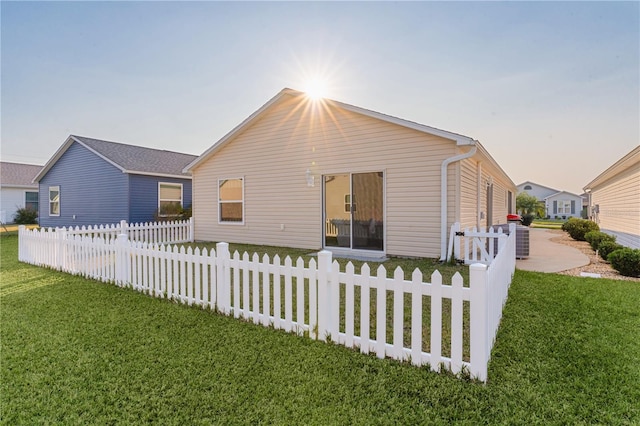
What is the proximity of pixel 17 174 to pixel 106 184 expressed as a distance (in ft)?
57.9

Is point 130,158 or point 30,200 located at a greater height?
point 130,158

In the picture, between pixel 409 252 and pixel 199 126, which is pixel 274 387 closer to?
pixel 409 252

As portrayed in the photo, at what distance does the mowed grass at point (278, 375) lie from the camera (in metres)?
2.16

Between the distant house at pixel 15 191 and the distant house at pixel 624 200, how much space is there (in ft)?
110

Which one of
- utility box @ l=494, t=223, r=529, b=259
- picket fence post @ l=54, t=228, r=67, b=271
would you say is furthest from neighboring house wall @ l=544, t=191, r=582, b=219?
picket fence post @ l=54, t=228, r=67, b=271

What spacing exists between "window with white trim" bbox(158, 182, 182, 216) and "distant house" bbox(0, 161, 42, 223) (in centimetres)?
1507

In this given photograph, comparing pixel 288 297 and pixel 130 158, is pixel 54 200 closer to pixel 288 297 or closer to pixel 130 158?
pixel 130 158

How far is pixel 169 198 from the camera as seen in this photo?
1636 cm

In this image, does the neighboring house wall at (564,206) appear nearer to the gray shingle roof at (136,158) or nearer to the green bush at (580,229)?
the green bush at (580,229)

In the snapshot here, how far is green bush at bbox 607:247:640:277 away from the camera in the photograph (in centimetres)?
618

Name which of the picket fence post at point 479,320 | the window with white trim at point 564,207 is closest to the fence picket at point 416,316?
the picket fence post at point 479,320

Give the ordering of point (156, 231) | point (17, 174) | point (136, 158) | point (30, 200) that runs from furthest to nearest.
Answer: point (17, 174) < point (30, 200) < point (136, 158) < point (156, 231)

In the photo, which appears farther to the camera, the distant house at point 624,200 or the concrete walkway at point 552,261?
the distant house at point 624,200

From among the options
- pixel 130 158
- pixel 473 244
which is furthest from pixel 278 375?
pixel 130 158
